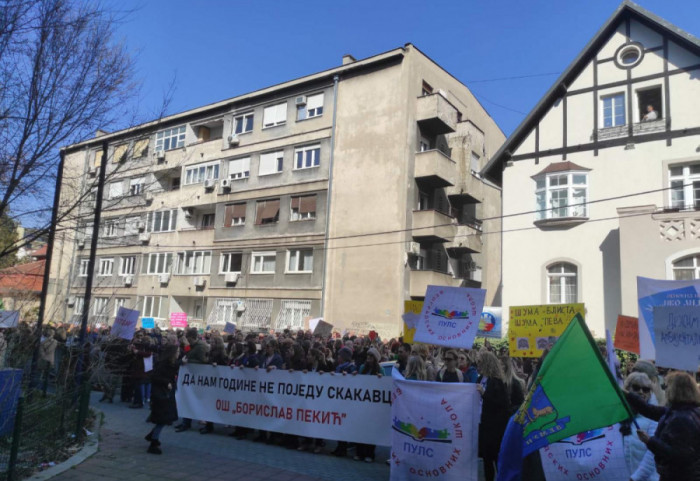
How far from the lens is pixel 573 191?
20984 millimetres

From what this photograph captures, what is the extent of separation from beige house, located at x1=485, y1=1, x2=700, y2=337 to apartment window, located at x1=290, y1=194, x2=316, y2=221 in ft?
37.1

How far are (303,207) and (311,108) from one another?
604cm

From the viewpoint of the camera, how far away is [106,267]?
41.5 m

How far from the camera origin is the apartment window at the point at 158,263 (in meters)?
36.8

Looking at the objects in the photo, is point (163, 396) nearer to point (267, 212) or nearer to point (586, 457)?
point (586, 457)

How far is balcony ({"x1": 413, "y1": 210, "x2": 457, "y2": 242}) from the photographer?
27.7 metres

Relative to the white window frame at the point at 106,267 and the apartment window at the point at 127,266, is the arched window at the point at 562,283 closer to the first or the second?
the apartment window at the point at 127,266

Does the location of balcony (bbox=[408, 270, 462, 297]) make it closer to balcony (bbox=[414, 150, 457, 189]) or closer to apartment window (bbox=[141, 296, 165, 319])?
balcony (bbox=[414, 150, 457, 189])

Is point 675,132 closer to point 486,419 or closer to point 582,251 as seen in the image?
point 582,251

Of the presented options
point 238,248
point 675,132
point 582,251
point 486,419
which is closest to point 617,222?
point 582,251

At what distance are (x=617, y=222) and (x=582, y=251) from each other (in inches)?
62.8

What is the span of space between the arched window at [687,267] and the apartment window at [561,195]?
12.3 feet

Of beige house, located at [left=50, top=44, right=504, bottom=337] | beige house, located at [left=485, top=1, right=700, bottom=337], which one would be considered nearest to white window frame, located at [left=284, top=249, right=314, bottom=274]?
beige house, located at [left=50, top=44, right=504, bottom=337]

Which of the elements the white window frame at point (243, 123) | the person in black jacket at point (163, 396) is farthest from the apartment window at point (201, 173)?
the person in black jacket at point (163, 396)
